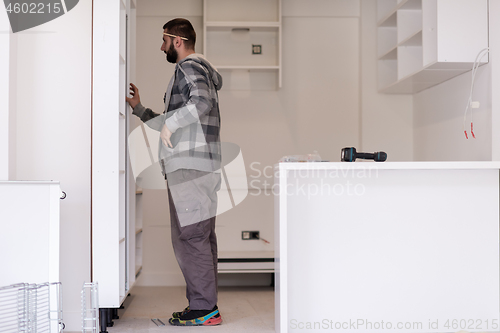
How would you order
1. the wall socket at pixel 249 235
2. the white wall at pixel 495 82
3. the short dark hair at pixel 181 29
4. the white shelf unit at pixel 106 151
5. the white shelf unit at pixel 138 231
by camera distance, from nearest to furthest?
the white shelf unit at pixel 106 151 < the white wall at pixel 495 82 < the short dark hair at pixel 181 29 < the white shelf unit at pixel 138 231 < the wall socket at pixel 249 235

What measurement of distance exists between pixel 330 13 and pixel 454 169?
6.35 ft

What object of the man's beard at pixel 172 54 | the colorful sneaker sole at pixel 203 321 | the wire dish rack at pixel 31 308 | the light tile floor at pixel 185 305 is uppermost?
the man's beard at pixel 172 54

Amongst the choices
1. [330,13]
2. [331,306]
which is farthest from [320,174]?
[330,13]

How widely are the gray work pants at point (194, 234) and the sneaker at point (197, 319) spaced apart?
0.03 meters

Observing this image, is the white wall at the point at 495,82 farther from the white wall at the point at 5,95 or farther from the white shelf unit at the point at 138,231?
the white wall at the point at 5,95

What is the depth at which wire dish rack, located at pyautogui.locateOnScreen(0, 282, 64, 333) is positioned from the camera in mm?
1578

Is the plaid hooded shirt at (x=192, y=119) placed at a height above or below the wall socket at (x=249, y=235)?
above

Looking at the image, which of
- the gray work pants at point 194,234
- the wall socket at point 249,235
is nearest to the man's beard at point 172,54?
the gray work pants at point 194,234

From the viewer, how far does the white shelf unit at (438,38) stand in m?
2.31

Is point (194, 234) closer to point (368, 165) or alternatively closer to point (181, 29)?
point (368, 165)

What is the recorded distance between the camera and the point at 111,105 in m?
2.06

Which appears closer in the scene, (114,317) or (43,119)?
(43,119)

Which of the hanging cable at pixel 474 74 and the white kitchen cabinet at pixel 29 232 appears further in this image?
the hanging cable at pixel 474 74

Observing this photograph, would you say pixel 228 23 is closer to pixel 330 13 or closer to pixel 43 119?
pixel 330 13
